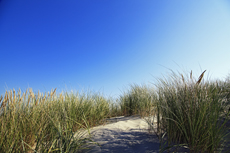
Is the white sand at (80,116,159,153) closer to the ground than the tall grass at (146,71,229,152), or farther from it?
closer to the ground

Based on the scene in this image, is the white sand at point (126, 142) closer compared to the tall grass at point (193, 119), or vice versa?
the tall grass at point (193, 119)

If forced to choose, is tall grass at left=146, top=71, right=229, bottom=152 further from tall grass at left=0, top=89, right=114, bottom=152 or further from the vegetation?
tall grass at left=0, top=89, right=114, bottom=152

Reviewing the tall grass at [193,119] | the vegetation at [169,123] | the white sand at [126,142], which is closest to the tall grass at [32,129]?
the vegetation at [169,123]

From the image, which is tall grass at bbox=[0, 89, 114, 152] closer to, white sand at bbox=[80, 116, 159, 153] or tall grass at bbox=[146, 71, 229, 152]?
white sand at bbox=[80, 116, 159, 153]

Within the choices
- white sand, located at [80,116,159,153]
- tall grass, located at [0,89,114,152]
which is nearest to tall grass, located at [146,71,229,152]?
white sand, located at [80,116,159,153]

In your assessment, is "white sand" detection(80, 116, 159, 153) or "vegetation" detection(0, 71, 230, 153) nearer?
"vegetation" detection(0, 71, 230, 153)

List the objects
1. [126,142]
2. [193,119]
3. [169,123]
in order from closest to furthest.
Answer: [193,119], [169,123], [126,142]

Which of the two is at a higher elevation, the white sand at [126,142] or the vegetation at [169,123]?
the vegetation at [169,123]

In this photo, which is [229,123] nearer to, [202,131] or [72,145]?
[202,131]

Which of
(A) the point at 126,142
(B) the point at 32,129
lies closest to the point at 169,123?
(A) the point at 126,142

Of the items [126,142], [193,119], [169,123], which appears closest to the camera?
[193,119]

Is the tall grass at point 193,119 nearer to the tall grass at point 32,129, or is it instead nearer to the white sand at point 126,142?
the white sand at point 126,142

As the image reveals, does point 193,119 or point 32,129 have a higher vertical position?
→ point 193,119

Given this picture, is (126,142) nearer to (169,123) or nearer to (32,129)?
(169,123)
